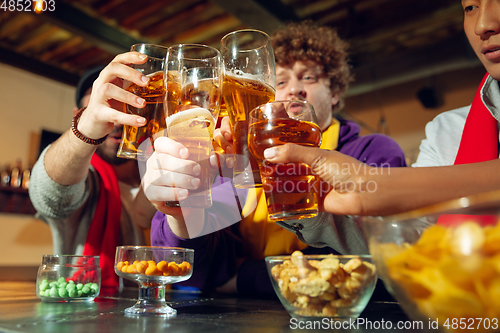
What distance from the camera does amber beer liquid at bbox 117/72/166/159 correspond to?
780 millimetres

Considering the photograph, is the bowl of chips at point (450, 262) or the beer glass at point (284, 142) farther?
the beer glass at point (284, 142)

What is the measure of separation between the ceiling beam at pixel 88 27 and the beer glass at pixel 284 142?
3.12 meters

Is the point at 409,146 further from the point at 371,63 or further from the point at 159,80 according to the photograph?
the point at 159,80

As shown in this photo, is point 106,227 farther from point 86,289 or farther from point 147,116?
point 147,116

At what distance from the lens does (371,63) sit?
386 centimetres

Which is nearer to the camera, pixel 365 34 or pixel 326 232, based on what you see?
pixel 326 232

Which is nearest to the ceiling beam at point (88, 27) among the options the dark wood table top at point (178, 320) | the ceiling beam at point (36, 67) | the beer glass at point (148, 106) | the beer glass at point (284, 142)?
the ceiling beam at point (36, 67)

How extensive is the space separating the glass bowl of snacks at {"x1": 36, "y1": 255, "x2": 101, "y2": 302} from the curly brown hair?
3.50 feet

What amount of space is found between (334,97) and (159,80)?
3.43 feet

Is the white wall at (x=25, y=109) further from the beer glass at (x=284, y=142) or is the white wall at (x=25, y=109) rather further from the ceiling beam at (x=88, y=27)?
the beer glass at (x=284, y=142)

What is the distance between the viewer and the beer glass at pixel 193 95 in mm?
688

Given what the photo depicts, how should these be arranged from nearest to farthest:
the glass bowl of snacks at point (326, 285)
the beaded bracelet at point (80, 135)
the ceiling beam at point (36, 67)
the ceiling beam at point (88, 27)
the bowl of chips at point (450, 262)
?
the bowl of chips at point (450, 262)
the glass bowl of snacks at point (326, 285)
the beaded bracelet at point (80, 135)
the ceiling beam at point (88, 27)
the ceiling beam at point (36, 67)

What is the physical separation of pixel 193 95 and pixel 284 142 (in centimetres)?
22

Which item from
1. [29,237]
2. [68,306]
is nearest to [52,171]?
[68,306]
